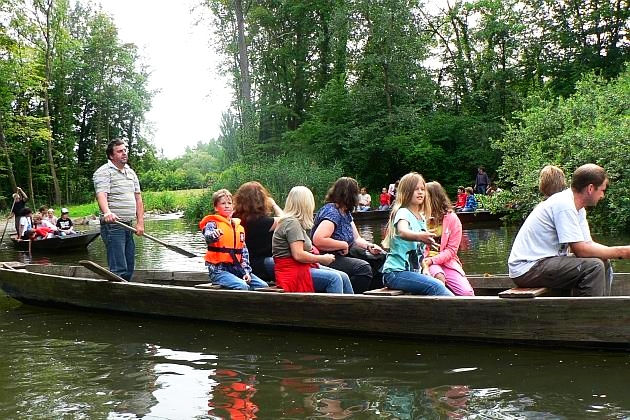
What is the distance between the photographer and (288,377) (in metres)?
4.48

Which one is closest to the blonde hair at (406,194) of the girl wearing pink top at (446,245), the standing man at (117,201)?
the girl wearing pink top at (446,245)

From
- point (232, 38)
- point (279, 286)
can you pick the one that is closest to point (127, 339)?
point (279, 286)

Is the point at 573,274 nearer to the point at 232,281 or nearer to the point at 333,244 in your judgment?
the point at 333,244

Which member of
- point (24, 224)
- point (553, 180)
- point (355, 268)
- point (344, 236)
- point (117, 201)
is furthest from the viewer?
point (24, 224)

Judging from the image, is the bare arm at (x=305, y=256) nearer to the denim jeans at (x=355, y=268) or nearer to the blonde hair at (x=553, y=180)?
the denim jeans at (x=355, y=268)

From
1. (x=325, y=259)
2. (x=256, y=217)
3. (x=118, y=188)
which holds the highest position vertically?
(x=118, y=188)

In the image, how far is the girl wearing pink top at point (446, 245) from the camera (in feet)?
17.4

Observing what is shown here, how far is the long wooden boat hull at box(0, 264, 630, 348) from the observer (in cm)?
445

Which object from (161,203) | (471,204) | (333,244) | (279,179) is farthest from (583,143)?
(161,203)

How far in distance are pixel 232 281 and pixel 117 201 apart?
→ 5.15 ft

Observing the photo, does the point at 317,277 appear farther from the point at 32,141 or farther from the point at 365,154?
the point at 32,141

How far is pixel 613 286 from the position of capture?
18.1ft

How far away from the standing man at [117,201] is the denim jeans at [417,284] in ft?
8.93

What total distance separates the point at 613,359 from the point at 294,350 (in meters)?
2.17
